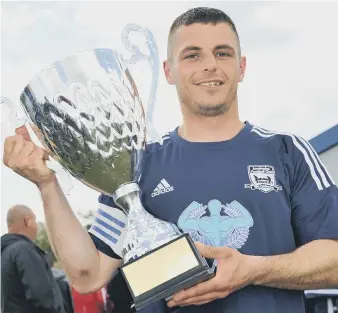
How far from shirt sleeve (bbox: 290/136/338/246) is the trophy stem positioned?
301 mm

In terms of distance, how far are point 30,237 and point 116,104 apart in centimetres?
191

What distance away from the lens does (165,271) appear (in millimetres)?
1244

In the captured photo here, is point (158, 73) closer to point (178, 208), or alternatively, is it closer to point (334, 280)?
point (178, 208)

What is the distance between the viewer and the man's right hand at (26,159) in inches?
53.1

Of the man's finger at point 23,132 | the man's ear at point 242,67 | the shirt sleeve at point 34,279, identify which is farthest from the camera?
the shirt sleeve at point 34,279

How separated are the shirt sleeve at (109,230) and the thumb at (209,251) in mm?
313

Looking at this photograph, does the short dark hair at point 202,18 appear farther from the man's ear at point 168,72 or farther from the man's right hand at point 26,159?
the man's right hand at point 26,159

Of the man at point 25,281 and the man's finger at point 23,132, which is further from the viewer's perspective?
the man at point 25,281

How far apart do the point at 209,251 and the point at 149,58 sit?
509 millimetres

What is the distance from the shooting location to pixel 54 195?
4.63ft

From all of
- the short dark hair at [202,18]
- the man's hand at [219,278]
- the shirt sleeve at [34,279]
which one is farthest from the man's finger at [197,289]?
the shirt sleeve at [34,279]

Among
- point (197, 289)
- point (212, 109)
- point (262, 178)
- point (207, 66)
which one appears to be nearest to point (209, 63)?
point (207, 66)

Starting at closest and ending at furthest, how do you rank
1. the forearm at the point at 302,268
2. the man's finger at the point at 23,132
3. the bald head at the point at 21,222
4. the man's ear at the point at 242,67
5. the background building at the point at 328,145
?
1. the forearm at the point at 302,268
2. the man's finger at the point at 23,132
3. the man's ear at the point at 242,67
4. the bald head at the point at 21,222
5. the background building at the point at 328,145

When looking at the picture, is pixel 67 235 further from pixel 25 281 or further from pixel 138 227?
pixel 25 281
